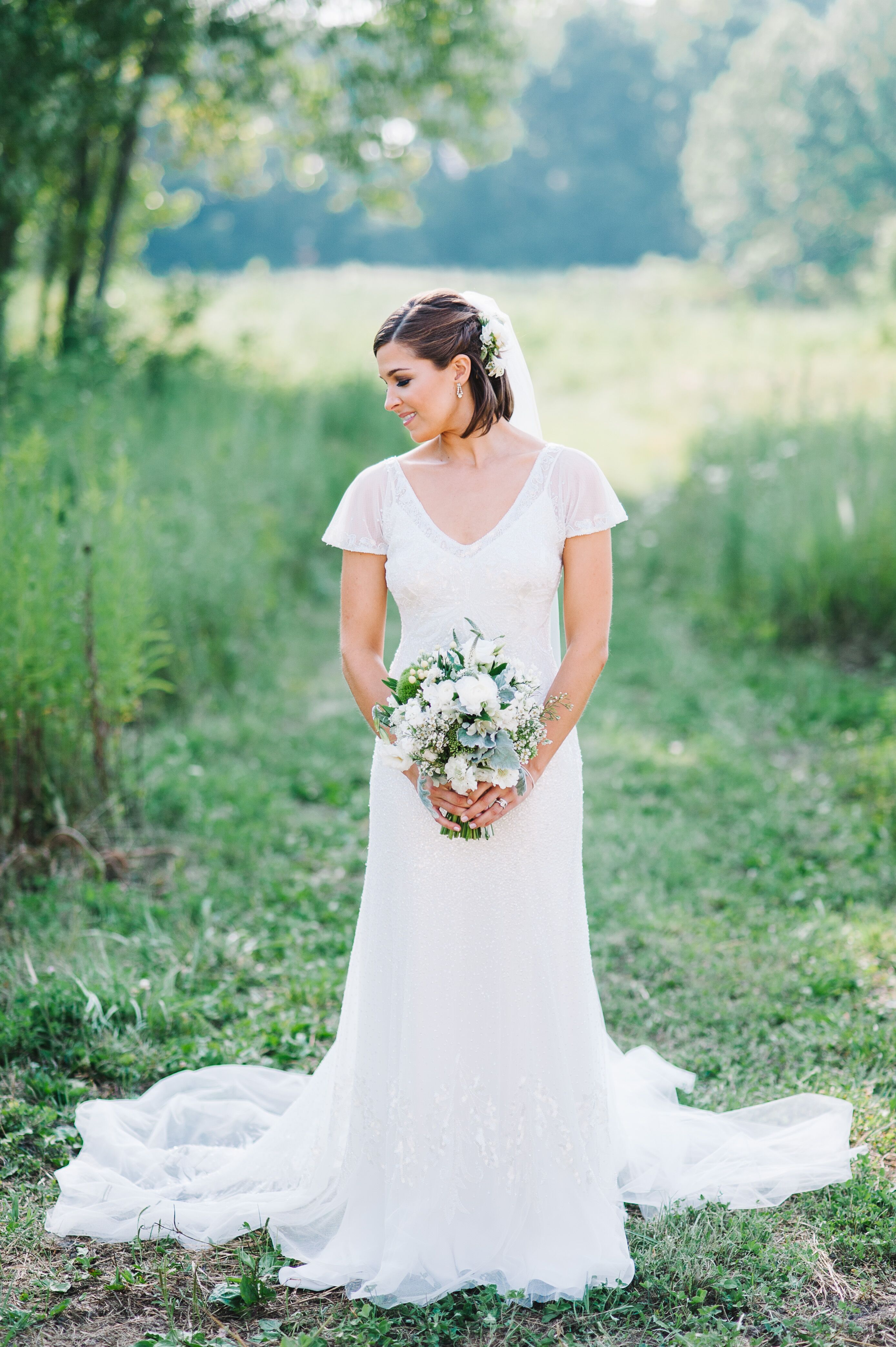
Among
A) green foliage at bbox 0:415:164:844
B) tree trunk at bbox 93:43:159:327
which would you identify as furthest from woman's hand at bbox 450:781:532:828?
tree trunk at bbox 93:43:159:327

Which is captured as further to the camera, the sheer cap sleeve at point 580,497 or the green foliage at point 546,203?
the green foliage at point 546,203

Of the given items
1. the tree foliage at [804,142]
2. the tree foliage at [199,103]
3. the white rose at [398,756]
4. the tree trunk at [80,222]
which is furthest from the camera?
the tree foliage at [804,142]

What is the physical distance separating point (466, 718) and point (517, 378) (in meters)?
1.23

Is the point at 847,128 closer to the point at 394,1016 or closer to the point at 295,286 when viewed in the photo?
the point at 295,286

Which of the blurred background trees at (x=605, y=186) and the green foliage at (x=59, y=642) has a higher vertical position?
the blurred background trees at (x=605, y=186)

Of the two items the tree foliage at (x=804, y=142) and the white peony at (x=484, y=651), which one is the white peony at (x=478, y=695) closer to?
the white peony at (x=484, y=651)

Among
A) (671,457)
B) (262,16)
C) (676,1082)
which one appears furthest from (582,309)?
(676,1082)

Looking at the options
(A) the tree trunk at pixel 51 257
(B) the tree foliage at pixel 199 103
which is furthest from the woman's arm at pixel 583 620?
(A) the tree trunk at pixel 51 257

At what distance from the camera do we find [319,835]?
6.05 metres

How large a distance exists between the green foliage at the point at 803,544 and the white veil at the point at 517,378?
5.74 m

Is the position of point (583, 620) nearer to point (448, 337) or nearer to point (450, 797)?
point (450, 797)

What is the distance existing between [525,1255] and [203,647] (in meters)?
Answer: 5.53

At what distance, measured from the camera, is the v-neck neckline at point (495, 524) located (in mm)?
2973

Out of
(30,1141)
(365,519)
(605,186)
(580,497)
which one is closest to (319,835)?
(30,1141)
